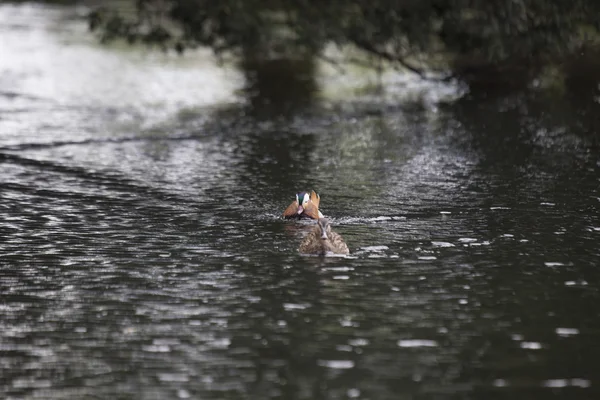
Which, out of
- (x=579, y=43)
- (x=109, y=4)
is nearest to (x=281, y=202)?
(x=579, y=43)

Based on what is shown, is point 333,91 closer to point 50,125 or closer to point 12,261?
point 50,125

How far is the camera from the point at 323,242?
1308cm

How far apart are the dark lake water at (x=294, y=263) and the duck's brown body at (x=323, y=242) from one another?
6.1 inches

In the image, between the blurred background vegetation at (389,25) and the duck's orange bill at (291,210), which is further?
the blurred background vegetation at (389,25)

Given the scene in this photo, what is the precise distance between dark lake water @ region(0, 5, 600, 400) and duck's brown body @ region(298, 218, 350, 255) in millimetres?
155

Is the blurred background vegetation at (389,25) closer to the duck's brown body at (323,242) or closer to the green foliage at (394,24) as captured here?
the green foliage at (394,24)

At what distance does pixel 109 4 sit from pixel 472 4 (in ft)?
150

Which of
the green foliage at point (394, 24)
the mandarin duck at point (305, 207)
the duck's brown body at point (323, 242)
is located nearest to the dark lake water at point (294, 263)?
the duck's brown body at point (323, 242)

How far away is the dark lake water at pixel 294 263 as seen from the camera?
9578mm

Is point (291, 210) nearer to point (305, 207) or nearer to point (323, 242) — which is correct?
point (305, 207)

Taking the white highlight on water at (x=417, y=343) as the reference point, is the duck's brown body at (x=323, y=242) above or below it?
above

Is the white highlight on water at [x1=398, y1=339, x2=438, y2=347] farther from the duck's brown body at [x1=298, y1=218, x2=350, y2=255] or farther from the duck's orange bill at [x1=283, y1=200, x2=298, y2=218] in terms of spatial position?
the duck's orange bill at [x1=283, y1=200, x2=298, y2=218]

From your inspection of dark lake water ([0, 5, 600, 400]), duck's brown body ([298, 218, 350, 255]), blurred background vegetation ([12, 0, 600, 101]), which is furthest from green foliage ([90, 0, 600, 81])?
duck's brown body ([298, 218, 350, 255])

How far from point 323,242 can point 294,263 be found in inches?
15.8
